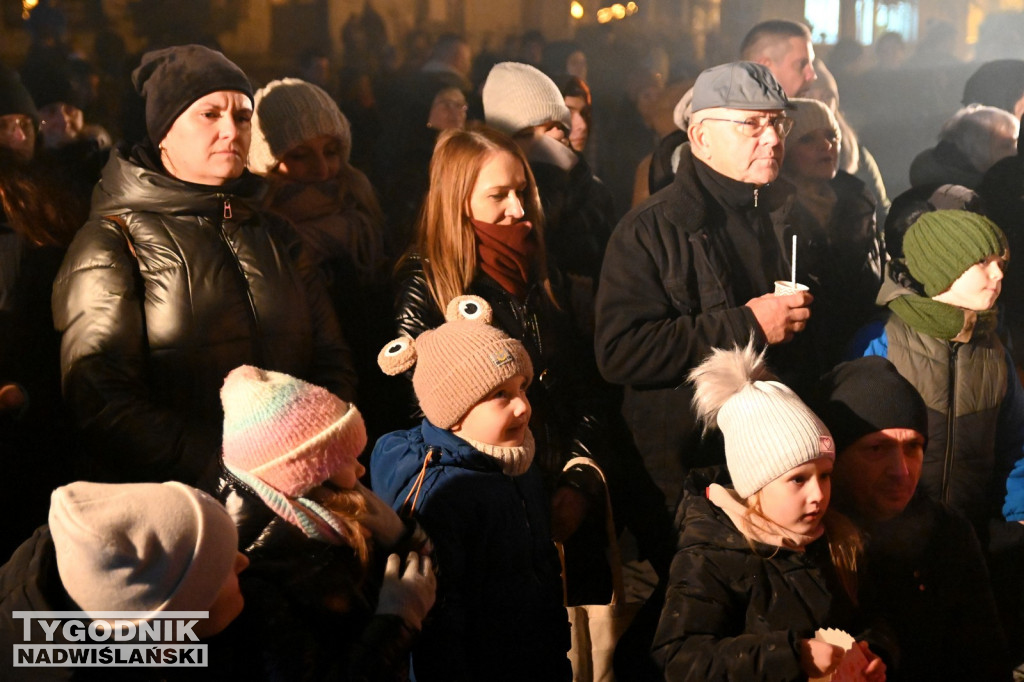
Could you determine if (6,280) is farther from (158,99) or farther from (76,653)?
(76,653)

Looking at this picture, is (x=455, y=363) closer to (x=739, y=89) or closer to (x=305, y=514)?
(x=305, y=514)

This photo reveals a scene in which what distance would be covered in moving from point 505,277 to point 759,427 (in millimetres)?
899

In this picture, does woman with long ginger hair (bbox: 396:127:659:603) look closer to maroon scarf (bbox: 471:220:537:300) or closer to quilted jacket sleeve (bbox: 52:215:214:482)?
maroon scarf (bbox: 471:220:537:300)

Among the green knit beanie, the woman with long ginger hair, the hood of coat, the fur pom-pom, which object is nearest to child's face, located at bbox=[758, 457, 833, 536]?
the fur pom-pom

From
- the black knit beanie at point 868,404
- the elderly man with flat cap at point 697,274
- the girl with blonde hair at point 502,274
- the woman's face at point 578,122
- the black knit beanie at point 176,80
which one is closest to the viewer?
the black knit beanie at point 176,80

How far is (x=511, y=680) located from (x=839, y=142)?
2.34 metres

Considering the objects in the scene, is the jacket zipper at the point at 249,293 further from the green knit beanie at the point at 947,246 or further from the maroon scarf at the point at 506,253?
the green knit beanie at the point at 947,246

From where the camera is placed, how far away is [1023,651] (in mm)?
4027

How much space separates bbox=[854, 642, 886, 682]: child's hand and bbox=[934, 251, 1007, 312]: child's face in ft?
4.42

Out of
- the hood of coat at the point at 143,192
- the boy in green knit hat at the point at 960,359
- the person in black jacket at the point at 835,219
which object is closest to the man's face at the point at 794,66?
the person in black jacket at the point at 835,219

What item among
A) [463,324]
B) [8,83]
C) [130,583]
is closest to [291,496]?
[130,583]

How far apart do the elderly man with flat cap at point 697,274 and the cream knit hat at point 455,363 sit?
0.68 m

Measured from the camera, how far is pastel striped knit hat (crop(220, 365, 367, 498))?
2.44 m

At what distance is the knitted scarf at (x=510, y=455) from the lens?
113 inches
